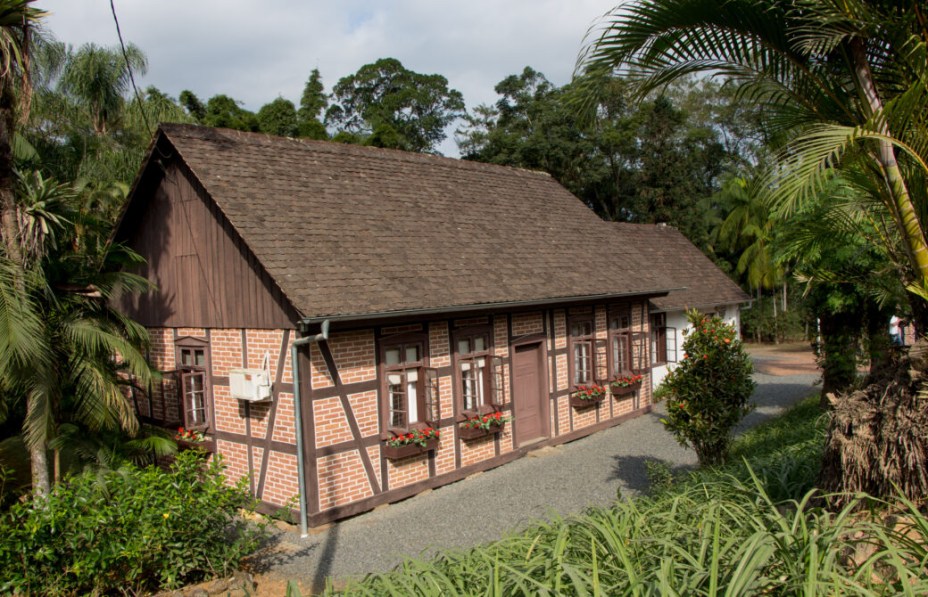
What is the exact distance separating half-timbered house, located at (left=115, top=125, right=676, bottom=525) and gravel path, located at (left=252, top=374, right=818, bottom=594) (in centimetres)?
29

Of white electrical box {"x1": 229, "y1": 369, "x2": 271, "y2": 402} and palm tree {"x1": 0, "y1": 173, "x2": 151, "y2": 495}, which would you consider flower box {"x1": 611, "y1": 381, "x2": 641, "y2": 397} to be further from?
palm tree {"x1": 0, "y1": 173, "x2": 151, "y2": 495}

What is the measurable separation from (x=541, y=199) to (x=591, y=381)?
189 inches

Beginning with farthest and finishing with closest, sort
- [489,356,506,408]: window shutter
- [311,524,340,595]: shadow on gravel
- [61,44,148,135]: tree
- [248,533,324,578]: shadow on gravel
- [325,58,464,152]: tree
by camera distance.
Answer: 1. [325,58,464,152]: tree
2. [61,44,148,135]: tree
3. [489,356,506,408]: window shutter
4. [248,533,324,578]: shadow on gravel
5. [311,524,340,595]: shadow on gravel

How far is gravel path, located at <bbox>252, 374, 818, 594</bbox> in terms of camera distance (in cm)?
795

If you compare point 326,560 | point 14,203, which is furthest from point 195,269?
point 326,560

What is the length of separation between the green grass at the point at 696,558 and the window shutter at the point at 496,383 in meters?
5.99

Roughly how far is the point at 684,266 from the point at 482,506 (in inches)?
572

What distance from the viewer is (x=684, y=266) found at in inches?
859

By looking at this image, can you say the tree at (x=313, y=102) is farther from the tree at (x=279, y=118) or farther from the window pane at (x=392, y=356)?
the window pane at (x=392, y=356)

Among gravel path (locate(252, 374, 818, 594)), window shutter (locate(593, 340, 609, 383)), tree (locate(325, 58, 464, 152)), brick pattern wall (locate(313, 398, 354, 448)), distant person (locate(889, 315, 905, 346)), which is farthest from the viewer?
tree (locate(325, 58, 464, 152))

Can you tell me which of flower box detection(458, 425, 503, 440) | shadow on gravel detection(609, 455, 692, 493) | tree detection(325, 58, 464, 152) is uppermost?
tree detection(325, 58, 464, 152)

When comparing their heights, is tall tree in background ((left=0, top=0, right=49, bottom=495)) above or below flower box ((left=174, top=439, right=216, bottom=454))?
above

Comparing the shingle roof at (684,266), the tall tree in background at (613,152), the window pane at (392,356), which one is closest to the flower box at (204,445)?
the window pane at (392,356)

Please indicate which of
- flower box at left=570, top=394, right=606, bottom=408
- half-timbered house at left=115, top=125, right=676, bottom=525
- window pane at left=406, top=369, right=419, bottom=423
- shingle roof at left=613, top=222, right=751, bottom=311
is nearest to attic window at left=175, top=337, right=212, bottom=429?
half-timbered house at left=115, top=125, right=676, bottom=525
